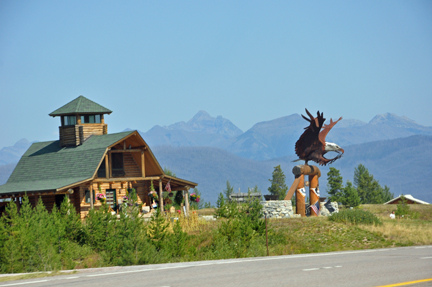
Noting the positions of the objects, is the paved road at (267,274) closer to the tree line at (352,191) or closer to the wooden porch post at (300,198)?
the wooden porch post at (300,198)

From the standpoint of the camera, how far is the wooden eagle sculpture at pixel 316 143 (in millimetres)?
33000

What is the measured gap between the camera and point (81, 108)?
36406 mm

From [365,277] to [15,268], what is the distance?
35.5 feet

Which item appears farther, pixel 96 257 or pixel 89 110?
pixel 89 110

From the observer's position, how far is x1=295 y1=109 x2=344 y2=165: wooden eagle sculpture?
3300cm

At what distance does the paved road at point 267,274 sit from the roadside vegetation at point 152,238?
3853 millimetres

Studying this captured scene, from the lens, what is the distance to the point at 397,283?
34.2 feet

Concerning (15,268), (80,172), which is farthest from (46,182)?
(15,268)

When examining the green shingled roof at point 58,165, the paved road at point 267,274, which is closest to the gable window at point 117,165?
the green shingled roof at point 58,165

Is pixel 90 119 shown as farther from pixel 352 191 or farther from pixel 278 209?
pixel 352 191

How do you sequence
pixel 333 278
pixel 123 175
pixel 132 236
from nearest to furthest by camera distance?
pixel 333 278
pixel 132 236
pixel 123 175

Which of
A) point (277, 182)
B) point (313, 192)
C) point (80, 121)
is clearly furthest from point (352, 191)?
point (80, 121)

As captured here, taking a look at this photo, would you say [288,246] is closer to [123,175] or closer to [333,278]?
[333,278]

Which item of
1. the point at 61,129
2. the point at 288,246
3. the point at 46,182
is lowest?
the point at 288,246
